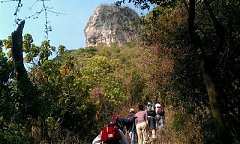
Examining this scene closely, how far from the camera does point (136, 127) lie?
1981cm

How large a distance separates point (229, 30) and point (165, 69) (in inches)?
300

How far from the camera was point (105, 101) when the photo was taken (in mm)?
38688

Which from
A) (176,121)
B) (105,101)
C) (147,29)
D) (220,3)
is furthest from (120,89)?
(220,3)

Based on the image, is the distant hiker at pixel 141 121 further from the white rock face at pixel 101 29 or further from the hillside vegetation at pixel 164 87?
the white rock face at pixel 101 29

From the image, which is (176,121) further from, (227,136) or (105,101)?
(105,101)

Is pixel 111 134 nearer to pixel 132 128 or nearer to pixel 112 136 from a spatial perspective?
pixel 112 136

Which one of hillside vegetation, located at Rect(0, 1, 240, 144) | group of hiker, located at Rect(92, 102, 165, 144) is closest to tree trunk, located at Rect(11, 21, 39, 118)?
hillside vegetation, located at Rect(0, 1, 240, 144)

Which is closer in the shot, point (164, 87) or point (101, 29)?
point (164, 87)

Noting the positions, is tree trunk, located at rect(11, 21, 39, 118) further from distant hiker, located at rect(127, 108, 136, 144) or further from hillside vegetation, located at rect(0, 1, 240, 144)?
distant hiker, located at rect(127, 108, 136, 144)

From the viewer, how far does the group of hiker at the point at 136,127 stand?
14602mm

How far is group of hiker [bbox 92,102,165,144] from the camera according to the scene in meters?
14.6

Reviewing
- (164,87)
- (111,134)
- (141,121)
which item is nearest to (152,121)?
(141,121)

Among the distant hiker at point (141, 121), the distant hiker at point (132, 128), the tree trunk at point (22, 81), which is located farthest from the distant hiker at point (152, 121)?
the tree trunk at point (22, 81)

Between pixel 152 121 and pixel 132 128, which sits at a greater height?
pixel 132 128
